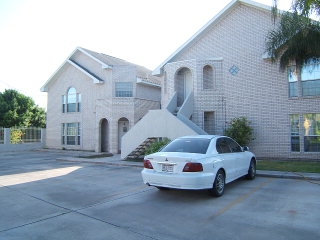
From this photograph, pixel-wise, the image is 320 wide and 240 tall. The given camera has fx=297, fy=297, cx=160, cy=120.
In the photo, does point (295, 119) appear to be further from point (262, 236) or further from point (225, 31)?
point (262, 236)

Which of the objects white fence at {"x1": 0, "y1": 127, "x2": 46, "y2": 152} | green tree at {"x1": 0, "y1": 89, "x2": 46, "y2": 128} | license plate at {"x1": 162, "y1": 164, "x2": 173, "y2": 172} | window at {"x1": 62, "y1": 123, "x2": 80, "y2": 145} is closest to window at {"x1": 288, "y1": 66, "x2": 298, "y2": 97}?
license plate at {"x1": 162, "y1": 164, "x2": 173, "y2": 172}

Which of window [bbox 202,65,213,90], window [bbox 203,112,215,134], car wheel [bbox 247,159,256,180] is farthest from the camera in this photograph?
window [bbox 202,65,213,90]

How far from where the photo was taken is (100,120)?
23875 millimetres

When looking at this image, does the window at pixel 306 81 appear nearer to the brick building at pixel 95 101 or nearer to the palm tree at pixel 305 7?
the palm tree at pixel 305 7

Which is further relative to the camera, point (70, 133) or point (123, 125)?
point (70, 133)

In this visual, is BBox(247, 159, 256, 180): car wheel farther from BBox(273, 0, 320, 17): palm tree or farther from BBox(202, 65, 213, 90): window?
BBox(202, 65, 213, 90): window

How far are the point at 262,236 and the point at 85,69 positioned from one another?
23.8 meters

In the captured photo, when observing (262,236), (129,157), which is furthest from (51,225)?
(129,157)

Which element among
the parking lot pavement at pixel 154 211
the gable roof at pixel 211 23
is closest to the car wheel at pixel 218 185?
the parking lot pavement at pixel 154 211

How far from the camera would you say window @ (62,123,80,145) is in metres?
27.0

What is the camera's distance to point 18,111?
126ft

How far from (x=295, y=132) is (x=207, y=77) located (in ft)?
20.1

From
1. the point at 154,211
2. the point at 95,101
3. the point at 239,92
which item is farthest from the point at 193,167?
the point at 95,101

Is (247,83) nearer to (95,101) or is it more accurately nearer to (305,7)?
(305,7)
